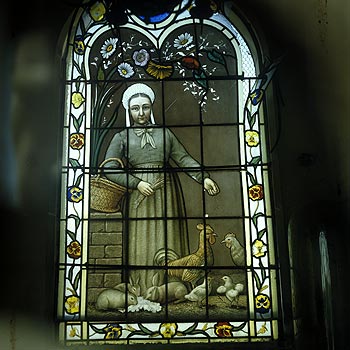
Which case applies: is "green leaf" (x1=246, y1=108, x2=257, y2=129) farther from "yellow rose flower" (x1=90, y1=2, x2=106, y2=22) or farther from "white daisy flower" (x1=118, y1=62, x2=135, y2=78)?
"yellow rose flower" (x1=90, y1=2, x2=106, y2=22)

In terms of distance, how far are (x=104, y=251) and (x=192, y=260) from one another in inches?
14.3

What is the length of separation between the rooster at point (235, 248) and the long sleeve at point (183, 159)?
0.28 metres

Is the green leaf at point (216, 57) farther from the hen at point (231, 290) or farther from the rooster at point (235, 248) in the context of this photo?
the hen at point (231, 290)

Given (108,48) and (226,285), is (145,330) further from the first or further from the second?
(108,48)

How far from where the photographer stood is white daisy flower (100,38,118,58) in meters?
3.54

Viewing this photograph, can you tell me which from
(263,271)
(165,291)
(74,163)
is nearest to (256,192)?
(263,271)

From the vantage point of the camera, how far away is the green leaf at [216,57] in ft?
11.5

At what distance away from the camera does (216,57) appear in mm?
3525

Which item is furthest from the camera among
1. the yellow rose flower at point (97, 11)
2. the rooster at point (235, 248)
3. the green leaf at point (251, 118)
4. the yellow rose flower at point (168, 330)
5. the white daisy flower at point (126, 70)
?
the yellow rose flower at point (97, 11)

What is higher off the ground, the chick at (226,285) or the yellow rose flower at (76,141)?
the yellow rose flower at (76,141)

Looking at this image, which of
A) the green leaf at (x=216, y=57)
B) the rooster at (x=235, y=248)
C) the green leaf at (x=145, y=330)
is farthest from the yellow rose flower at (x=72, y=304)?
the green leaf at (x=216, y=57)

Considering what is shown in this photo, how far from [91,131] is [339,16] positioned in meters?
1.20

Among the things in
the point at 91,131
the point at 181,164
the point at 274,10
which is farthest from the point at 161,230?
the point at 274,10

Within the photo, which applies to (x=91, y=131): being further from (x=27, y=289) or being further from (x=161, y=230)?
(x=27, y=289)
